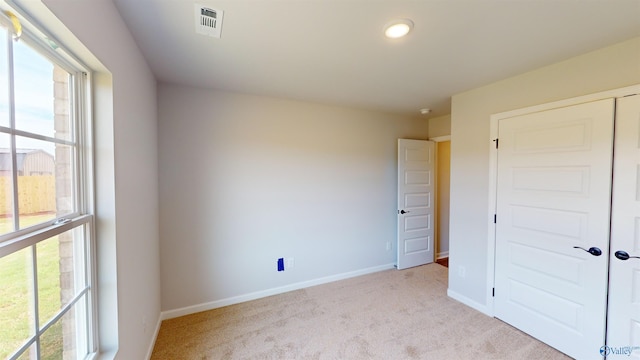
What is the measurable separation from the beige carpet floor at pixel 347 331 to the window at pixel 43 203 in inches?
44.4

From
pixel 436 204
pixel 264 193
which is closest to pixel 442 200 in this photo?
pixel 436 204

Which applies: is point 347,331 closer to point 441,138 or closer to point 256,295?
point 256,295

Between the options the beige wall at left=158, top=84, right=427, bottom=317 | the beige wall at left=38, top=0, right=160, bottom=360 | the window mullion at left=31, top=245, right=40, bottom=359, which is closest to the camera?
the window mullion at left=31, top=245, right=40, bottom=359

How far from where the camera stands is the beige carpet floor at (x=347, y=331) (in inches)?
80.0

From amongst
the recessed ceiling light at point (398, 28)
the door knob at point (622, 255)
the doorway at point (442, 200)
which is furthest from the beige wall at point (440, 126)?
the recessed ceiling light at point (398, 28)

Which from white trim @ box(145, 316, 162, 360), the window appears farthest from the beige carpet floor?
the window

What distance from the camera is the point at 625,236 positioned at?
173cm

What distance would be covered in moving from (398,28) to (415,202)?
9.36 feet

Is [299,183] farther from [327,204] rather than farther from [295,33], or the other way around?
[295,33]

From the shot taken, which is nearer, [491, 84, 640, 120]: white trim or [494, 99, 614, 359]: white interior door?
[491, 84, 640, 120]: white trim

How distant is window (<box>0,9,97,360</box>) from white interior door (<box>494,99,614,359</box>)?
3.21 metres

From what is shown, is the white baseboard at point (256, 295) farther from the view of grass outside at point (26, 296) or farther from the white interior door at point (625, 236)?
the white interior door at point (625, 236)

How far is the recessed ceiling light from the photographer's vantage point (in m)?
1.49

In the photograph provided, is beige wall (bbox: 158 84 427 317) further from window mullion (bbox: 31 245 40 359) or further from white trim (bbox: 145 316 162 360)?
window mullion (bbox: 31 245 40 359)
